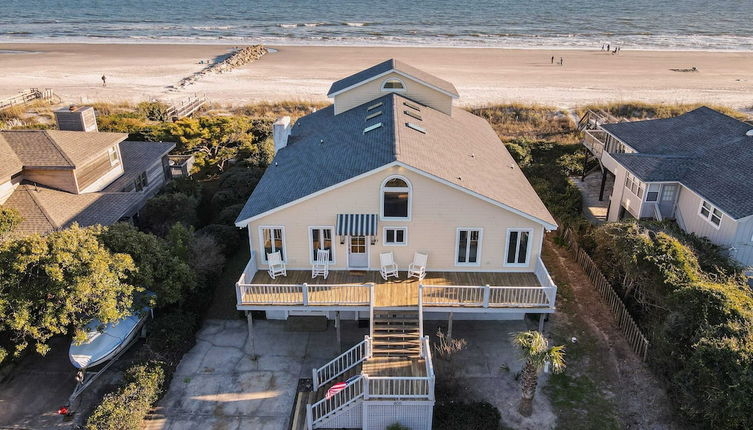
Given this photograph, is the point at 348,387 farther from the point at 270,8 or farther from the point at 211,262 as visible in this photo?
the point at 270,8

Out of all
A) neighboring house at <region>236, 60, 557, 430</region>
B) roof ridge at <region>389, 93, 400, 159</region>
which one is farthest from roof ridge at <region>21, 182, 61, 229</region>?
roof ridge at <region>389, 93, 400, 159</region>

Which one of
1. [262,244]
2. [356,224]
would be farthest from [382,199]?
[262,244]

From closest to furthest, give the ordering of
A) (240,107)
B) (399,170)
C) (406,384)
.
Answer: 1. (406,384)
2. (399,170)
3. (240,107)

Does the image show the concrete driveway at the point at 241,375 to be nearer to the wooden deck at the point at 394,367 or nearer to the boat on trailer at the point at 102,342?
the boat on trailer at the point at 102,342

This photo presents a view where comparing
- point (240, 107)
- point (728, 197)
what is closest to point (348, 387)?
point (728, 197)

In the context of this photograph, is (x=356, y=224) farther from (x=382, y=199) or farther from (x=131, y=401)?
(x=131, y=401)
